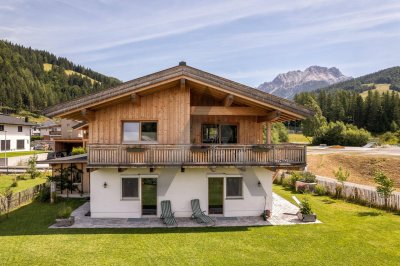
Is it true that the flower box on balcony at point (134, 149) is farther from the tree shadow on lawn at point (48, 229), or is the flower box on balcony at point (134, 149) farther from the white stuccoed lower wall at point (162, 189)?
the tree shadow on lawn at point (48, 229)

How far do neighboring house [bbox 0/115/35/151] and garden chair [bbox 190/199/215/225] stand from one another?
1950 inches

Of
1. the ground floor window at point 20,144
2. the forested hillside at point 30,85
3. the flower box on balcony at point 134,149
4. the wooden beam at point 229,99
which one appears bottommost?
the ground floor window at point 20,144

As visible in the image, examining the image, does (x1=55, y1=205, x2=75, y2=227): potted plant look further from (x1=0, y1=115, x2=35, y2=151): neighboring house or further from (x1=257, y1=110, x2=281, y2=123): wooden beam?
(x1=0, y1=115, x2=35, y2=151): neighboring house

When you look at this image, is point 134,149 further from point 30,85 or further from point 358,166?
point 30,85

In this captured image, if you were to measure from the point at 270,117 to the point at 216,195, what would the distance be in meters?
5.27

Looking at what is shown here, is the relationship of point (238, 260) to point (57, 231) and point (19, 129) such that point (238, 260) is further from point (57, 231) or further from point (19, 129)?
point (19, 129)

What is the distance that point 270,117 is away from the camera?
17078 millimetres

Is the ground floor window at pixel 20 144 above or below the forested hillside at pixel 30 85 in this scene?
below

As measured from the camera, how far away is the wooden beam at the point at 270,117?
650 inches

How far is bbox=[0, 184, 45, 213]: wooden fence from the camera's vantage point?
60.8 ft

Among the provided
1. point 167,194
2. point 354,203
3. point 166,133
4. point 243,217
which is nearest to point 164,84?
point 166,133

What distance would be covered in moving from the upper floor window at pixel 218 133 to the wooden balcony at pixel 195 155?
212cm

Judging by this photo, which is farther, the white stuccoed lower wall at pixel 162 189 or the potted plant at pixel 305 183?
the potted plant at pixel 305 183

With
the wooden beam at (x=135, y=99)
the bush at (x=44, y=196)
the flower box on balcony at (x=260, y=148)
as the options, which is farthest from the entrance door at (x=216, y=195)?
the bush at (x=44, y=196)
